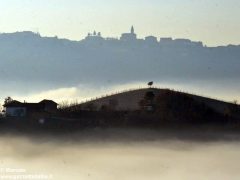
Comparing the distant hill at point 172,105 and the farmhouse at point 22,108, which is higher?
the distant hill at point 172,105

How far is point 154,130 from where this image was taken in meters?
162

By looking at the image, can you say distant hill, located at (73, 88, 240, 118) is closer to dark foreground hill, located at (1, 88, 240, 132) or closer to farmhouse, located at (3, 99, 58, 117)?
dark foreground hill, located at (1, 88, 240, 132)

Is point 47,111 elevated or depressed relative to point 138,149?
elevated

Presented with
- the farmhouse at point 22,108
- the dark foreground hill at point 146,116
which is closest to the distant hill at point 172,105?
the dark foreground hill at point 146,116

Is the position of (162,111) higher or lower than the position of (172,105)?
lower

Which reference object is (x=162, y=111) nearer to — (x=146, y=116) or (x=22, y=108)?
(x=146, y=116)

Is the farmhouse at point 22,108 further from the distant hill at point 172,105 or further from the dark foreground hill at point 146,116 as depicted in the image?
the distant hill at point 172,105

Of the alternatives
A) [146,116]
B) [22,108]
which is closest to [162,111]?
[146,116]

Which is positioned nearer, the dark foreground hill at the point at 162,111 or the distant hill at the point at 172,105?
the dark foreground hill at the point at 162,111

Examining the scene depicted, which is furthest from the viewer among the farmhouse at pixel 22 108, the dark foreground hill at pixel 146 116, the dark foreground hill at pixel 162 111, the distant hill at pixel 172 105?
the distant hill at pixel 172 105

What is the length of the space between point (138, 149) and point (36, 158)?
3386cm

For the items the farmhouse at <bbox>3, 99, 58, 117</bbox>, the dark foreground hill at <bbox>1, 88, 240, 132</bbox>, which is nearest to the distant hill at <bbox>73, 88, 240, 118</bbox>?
the dark foreground hill at <bbox>1, 88, 240, 132</bbox>

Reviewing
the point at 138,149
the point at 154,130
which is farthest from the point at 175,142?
Answer: the point at 138,149

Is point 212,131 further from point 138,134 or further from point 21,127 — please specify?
point 21,127
